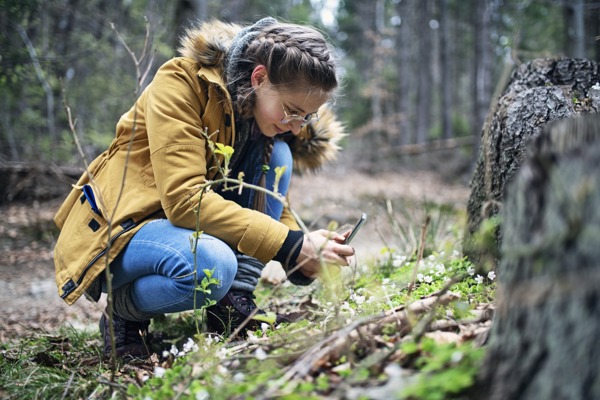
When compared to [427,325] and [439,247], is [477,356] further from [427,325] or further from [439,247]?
[439,247]

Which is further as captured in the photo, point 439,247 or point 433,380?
point 439,247

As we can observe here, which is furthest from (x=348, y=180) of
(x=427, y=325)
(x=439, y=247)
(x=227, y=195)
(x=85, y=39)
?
(x=427, y=325)

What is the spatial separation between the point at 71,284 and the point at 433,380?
1747mm

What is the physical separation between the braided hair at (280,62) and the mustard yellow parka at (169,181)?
0.08 meters

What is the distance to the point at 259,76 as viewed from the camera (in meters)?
2.42

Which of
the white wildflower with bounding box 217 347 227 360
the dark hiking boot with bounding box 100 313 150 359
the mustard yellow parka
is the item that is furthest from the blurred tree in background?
the dark hiking boot with bounding box 100 313 150 359

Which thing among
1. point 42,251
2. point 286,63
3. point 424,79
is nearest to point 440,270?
point 286,63

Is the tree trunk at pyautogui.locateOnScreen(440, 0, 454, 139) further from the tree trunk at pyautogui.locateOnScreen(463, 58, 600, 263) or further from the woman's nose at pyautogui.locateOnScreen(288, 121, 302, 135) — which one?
the woman's nose at pyautogui.locateOnScreen(288, 121, 302, 135)

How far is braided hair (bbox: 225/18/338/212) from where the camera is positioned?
2383mm

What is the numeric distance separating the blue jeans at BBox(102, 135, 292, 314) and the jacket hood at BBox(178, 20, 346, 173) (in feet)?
2.77

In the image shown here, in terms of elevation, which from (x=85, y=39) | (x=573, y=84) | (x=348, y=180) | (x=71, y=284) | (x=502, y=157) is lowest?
(x=348, y=180)

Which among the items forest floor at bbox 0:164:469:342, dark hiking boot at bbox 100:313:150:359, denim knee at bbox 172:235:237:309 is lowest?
forest floor at bbox 0:164:469:342

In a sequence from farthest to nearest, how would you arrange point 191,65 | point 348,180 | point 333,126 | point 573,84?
point 348,180
point 333,126
point 573,84
point 191,65

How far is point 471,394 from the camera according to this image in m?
1.12
